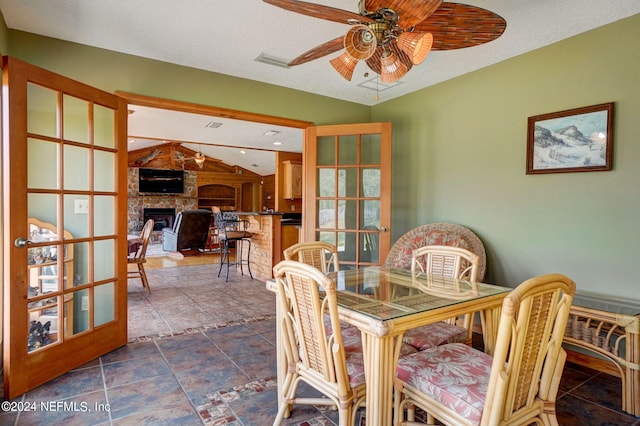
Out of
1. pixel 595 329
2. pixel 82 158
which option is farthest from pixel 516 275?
pixel 82 158

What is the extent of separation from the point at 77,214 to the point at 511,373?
279 centimetres

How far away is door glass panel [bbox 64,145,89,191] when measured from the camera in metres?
2.47

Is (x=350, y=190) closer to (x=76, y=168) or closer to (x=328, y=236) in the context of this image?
(x=328, y=236)

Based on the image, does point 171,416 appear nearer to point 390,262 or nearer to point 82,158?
point 82,158

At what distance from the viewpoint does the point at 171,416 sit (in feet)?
6.39

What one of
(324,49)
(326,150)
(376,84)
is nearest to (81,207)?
(324,49)

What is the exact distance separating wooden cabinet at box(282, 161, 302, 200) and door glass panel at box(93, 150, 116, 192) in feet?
17.6

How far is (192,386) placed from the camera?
2281mm

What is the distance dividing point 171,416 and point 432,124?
345cm

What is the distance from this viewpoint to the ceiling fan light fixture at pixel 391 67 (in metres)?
1.99

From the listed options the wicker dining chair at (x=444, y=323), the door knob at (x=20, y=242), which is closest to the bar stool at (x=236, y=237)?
the door knob at (x=20, y=242)

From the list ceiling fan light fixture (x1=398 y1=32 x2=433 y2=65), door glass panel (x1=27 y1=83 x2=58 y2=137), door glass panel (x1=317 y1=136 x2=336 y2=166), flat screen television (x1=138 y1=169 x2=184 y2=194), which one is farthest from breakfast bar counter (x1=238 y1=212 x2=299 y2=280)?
flat screen television (x1=138 y1=169 x2=184 y2=194)

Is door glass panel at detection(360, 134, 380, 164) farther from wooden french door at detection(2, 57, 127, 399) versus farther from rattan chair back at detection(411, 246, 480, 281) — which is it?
wooden french door at detection(2, 57, 127, 399)

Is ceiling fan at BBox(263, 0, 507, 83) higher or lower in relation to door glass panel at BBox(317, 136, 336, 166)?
higher
